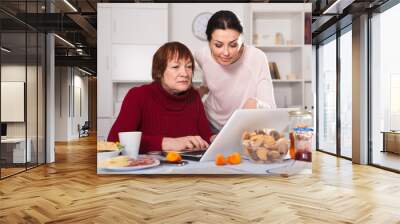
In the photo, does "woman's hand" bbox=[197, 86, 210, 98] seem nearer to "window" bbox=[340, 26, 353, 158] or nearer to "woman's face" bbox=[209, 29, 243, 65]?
"woman's face" bbox=[209, 29, 243, 65]

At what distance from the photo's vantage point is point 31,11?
589 centimetres

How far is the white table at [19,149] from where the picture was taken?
5.58 metres

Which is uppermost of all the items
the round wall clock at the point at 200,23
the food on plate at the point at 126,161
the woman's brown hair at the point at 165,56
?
the round wall clock at the point at 200,23

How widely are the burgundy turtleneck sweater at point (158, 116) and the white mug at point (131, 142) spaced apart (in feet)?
0.20

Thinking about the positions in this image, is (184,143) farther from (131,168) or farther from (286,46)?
(286,46)

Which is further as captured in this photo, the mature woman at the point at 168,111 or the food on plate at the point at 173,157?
the mature woman at the point at 168,111

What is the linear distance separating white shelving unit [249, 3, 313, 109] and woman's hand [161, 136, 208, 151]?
3.57 ft

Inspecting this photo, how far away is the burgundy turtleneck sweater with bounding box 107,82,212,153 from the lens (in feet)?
16.0

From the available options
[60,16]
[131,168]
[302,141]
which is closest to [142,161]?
[131,168]

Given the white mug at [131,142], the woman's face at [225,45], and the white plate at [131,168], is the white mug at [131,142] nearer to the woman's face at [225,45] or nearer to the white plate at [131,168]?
the white plate at [131,168]

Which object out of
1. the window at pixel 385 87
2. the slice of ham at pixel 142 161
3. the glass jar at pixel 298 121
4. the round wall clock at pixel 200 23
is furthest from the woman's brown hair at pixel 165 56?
the window at pixel 385 87

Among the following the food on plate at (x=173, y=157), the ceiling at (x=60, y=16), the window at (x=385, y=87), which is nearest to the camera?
the food on plate at (x=173, y=157)

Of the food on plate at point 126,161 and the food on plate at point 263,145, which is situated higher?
the food on plate at point 263,145

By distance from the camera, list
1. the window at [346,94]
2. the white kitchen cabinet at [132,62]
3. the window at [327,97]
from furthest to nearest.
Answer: the window at [327,97]
the window at [346,94]
the white kitchen cabinet at [132,62]
